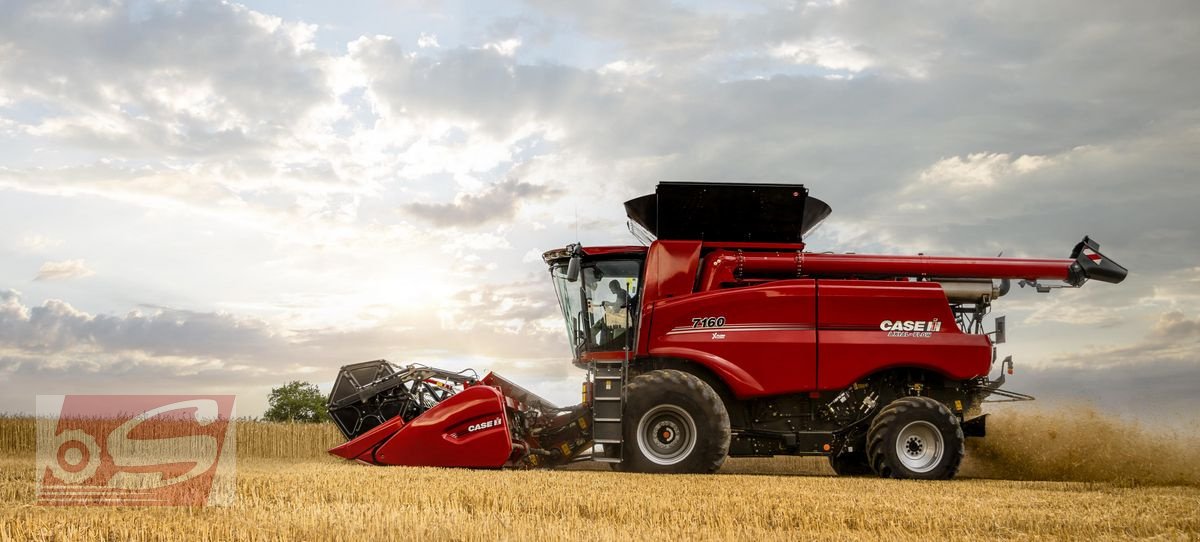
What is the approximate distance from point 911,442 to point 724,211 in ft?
11.2

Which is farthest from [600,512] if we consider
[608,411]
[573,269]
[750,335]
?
[750,335]

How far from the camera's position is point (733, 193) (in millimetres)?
11633

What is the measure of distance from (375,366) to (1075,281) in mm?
8824

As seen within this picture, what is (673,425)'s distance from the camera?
10.8 metres

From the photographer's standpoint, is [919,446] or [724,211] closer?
[919,446]

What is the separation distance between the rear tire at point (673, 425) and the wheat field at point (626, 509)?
57 centimetres

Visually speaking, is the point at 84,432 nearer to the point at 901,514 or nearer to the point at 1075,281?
the point at 901,514

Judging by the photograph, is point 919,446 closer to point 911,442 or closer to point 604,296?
point 911,442

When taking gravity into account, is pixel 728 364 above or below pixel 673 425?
above

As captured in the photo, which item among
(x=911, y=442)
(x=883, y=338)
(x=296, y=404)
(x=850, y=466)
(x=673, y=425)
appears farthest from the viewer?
(x=296, y=404)

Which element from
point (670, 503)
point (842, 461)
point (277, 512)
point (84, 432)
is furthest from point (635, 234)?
point (84, 432)

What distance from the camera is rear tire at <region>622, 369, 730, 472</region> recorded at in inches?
417

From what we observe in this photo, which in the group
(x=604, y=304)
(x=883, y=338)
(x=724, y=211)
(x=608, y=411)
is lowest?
(x=608, y=411)

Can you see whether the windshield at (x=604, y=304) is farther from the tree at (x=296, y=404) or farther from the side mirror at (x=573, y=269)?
the tree at (x=296, y=404)
